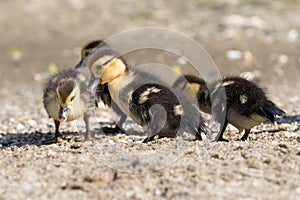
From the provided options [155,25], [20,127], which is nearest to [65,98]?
[20,127]

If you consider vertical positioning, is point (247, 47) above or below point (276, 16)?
below

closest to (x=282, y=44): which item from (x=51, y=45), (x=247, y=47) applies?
(x=247, y=47)

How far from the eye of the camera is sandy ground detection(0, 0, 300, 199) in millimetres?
3596

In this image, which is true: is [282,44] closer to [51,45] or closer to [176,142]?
[51,45]

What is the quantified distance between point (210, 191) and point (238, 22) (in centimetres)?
787

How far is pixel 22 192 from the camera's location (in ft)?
11.8

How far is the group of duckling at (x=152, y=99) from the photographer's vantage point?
486 cm

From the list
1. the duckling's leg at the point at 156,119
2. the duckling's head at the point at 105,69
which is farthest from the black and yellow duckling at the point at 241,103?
the duckling's head at the point at 105,69

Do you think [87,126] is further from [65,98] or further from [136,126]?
[136,126]

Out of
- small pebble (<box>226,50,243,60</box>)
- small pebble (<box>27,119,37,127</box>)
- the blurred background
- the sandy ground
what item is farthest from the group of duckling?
small pebble (<box>226,50,243,60</box>)

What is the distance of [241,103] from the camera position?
489cm

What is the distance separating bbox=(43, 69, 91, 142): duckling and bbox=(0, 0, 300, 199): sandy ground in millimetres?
268

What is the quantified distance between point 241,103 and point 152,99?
2.44ft

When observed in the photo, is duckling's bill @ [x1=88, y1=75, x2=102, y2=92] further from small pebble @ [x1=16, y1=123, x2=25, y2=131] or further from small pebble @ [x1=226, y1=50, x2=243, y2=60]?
small pebble @ [x1=226, y1=50, x2=243, y2=60]
